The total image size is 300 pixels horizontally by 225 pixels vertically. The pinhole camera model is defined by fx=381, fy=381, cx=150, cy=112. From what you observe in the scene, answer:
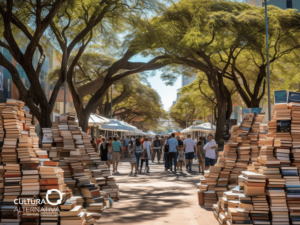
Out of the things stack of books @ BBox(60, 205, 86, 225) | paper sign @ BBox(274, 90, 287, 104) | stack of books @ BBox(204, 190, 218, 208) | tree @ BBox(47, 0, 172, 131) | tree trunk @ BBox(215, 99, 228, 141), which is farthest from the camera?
tree trunk @ BBox(215, 99, 228, 141)

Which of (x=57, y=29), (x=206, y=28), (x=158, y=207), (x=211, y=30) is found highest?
(x=206, y=28)

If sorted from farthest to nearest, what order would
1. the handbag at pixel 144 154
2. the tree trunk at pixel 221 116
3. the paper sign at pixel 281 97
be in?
the tree trunk at pixel 221 116
the handbag at pixel 144 154
the paper sign at pixel 281 97

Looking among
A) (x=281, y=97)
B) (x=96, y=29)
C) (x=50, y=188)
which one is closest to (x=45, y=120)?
Answer: (x=50, y=188)

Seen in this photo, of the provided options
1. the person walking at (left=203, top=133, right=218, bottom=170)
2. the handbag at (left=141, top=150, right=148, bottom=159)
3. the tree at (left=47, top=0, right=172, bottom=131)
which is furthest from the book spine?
the handbag at (left=141, top=150, right=148, bottom=159)

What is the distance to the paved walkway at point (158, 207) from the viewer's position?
805 cm

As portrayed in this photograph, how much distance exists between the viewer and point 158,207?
9.62 m

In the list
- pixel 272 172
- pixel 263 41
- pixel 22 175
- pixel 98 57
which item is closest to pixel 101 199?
pixel 22 175

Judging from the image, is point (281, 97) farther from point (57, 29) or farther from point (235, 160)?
point (57, 29)

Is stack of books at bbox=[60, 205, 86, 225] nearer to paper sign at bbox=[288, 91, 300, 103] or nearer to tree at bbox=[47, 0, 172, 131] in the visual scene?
paper sign at bbox=[288, 91, 300, 103]

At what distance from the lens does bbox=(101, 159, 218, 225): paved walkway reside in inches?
317

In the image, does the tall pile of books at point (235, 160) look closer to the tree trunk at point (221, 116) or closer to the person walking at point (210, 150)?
the person walking at point (210, 150)

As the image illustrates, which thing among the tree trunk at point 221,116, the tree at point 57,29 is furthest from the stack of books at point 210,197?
the tree trunk at point 221,116

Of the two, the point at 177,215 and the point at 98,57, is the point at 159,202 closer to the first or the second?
the point at 177,215

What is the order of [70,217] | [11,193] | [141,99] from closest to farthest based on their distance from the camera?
[70,217]
[11,193]
[141,99]
